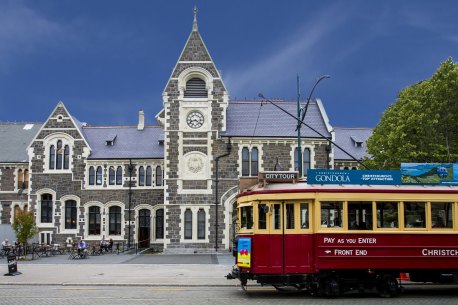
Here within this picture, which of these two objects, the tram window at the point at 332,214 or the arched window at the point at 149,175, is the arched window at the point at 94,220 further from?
the tram window at the point at 332,214

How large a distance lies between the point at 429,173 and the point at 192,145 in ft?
88.7

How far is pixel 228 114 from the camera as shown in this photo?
47.3 meters

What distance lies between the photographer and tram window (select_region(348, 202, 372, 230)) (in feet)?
60.6

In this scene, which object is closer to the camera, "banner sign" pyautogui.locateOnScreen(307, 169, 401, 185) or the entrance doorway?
"banner sign" pyautogui.locateOnScreen(307, 169, 401, 185)

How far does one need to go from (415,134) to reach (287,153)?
11.3 meters

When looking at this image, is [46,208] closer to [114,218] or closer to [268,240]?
[114,218]

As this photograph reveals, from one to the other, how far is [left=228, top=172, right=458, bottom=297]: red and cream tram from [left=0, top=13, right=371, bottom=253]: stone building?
22.5 m

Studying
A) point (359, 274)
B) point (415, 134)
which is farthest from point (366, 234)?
point (415, 134)

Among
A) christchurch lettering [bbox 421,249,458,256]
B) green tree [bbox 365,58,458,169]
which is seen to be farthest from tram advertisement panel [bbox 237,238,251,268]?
green tree [bbox 365,58,458,169]

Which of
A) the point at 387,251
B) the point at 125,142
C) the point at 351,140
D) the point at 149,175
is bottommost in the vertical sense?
the point at 387,251

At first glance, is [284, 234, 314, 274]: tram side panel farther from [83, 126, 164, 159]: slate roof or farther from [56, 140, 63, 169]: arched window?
[56, 140, 63, 169]: arched window

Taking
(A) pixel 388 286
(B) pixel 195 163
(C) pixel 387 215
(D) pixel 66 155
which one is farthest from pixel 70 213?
(A) pixel 388 286

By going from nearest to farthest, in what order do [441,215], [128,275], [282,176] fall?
1. [441,215]
2. [282,176]
3. [128,275]

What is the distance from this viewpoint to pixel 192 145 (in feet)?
148
